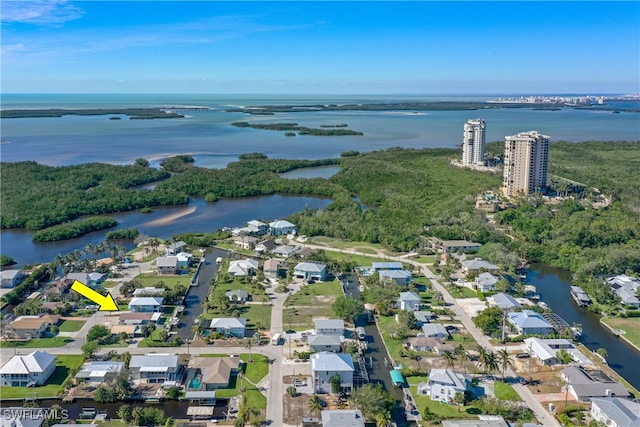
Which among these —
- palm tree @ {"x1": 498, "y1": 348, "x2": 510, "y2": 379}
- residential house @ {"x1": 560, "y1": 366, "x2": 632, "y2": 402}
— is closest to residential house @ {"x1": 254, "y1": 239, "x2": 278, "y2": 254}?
palm tree @ {"x1": 498, "y1": 348, "x2": 510, "y2": 379}

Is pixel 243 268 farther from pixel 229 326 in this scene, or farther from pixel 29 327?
pixel 29 327

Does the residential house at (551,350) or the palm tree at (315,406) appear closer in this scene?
the palm tree at (315,406)

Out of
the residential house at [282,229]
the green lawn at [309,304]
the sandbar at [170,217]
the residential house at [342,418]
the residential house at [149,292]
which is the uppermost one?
the residential house at [282,229]

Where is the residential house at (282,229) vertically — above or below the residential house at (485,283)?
above

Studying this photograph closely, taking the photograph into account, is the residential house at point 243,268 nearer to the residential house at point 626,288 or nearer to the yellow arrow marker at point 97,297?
the yellow arrow marker at point 97,297

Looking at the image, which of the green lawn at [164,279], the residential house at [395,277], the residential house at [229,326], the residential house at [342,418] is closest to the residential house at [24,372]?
the residential house at [229,326]

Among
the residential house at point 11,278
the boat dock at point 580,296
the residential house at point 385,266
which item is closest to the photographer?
the boat dock at point 580,296

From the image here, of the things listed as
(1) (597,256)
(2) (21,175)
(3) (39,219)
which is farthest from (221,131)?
(1) (597,256)
